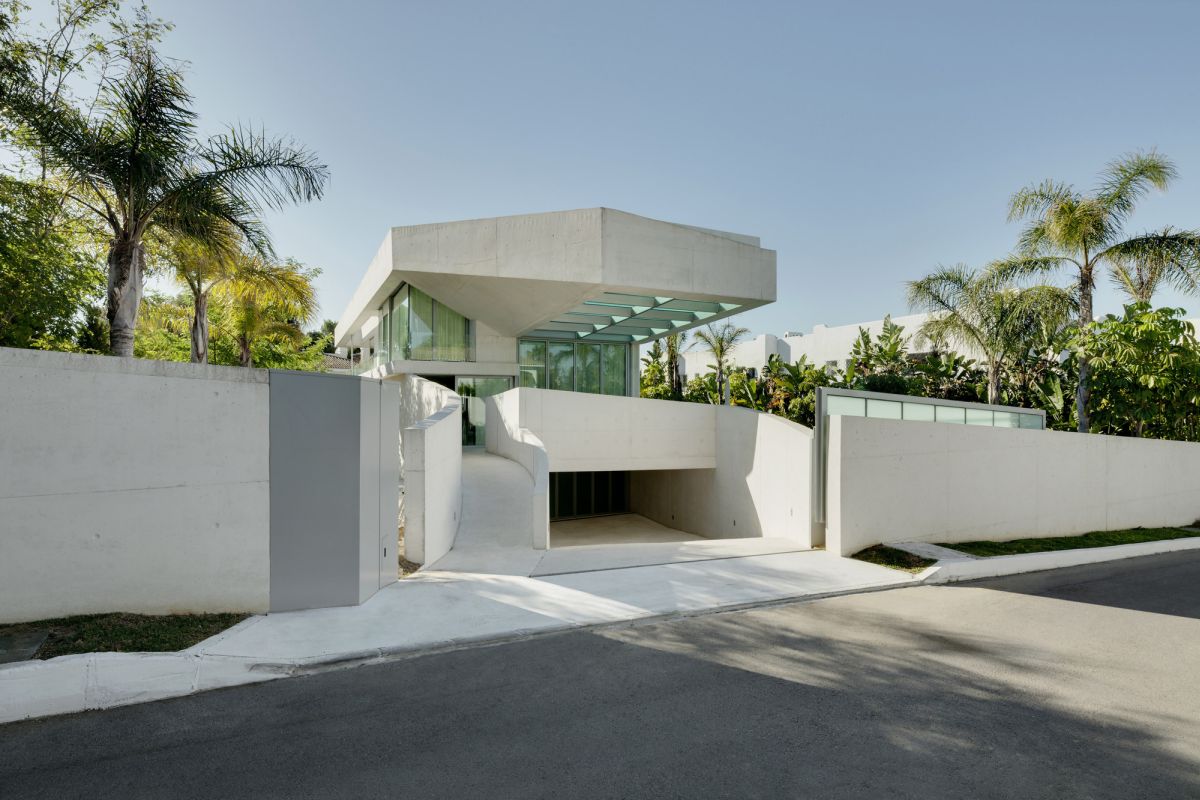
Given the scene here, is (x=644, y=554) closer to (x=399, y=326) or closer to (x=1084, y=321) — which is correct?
(x=1084, y=321)

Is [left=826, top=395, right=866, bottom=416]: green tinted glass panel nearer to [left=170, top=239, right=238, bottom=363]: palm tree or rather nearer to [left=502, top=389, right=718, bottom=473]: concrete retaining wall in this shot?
[left=502, top=389, right=718, bottom=473]: concrete retaining wall

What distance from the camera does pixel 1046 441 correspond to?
46.4ft

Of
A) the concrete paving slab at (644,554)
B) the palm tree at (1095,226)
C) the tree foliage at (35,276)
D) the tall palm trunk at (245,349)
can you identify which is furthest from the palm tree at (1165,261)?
the tall palm trunk at (245,349)

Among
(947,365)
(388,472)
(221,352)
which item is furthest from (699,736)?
(221,352)

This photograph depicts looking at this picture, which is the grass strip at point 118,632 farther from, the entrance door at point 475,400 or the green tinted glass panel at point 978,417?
the green tinted glass panel at point 978,417

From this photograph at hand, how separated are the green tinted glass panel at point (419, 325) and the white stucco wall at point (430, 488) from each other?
11.3 metres

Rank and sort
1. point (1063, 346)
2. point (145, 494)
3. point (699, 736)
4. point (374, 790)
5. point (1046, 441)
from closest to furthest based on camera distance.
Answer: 1. point (374, 790)
2. point (699, 736)
3. point (145, 494)
4. point (1046, 441)
5. point (1063, 346)

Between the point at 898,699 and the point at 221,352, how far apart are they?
29.5 meters

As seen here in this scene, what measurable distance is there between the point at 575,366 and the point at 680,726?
22.8m

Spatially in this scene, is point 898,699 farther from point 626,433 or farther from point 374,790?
point 626,433

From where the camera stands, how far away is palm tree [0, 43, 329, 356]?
8094 millimetres

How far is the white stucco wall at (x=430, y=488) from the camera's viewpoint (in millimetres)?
8977

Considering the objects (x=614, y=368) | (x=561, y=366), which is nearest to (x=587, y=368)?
(x=561, y=366)

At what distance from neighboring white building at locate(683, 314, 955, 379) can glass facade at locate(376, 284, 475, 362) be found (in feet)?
50.7
